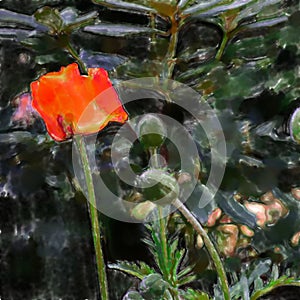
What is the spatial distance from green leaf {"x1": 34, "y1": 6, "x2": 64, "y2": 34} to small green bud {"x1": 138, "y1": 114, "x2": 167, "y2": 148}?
10 centimetres

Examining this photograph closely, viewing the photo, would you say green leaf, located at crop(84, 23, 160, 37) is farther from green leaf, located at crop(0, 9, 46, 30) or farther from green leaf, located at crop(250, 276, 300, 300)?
green leaf, located at crop(250, 276, 300, 300)

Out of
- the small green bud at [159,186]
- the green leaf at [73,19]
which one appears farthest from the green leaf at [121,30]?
the small green bud at [159,186]

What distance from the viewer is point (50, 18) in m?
0.41

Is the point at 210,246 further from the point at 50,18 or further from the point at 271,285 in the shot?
the point at 50,18

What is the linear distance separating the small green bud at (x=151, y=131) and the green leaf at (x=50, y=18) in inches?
4.0


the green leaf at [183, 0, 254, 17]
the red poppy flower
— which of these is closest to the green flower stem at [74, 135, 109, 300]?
the red poppy flower

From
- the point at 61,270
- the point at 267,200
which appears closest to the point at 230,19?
the point at 267,200

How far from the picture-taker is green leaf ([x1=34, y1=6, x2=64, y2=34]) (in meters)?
0.41

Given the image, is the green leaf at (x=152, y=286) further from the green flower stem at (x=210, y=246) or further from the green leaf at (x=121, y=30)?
the green leaf at (x=121, y=30)

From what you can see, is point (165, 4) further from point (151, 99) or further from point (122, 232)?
point (122, 232)

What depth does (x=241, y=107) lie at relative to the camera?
19.9 inches

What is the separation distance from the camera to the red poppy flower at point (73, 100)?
0.36 meters

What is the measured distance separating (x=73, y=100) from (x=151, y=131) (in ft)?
0.18

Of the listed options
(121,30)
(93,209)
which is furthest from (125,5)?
(93,209)
